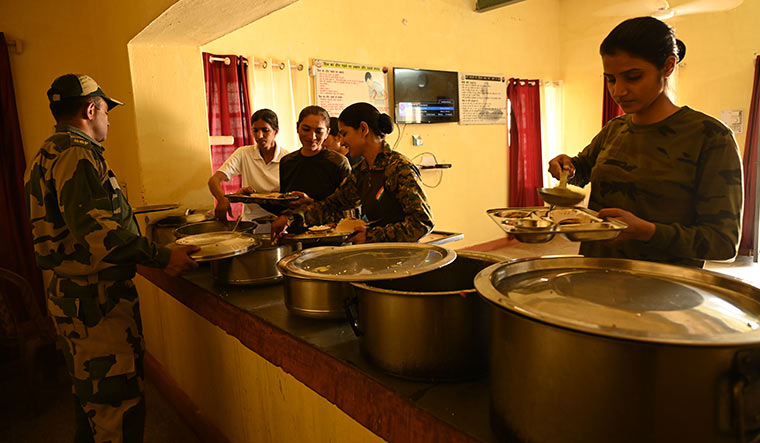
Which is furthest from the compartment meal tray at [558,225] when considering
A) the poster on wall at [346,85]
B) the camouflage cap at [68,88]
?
the poster on wall at [346,85]

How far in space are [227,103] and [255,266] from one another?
2.39 metres

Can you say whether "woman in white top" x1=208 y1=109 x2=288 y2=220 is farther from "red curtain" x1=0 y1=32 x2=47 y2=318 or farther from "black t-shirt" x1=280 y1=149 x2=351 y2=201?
"red curtain" x1=0 y1=32 x2=47 y2=318

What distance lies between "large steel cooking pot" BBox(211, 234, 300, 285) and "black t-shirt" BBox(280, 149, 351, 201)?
920 mm

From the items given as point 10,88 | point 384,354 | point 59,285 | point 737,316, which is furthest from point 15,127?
point 737,316

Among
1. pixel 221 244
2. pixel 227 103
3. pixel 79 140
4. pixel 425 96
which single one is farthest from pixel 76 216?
pixel 425 96

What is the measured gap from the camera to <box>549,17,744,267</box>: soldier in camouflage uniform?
108 cm

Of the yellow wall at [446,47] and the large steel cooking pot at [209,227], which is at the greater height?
the yellow wall at [446,47]

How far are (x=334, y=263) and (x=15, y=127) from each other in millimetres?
3026

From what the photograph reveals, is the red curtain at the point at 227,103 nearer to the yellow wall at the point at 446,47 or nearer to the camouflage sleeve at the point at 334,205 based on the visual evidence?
the yellow wall at the point at 446,47

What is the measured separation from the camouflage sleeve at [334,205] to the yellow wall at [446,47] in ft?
7.43

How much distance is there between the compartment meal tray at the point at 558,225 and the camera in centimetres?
84

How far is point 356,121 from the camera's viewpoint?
181 centimetres

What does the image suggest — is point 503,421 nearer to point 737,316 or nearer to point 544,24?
point 737,316

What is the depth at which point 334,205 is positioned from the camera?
1.95m
